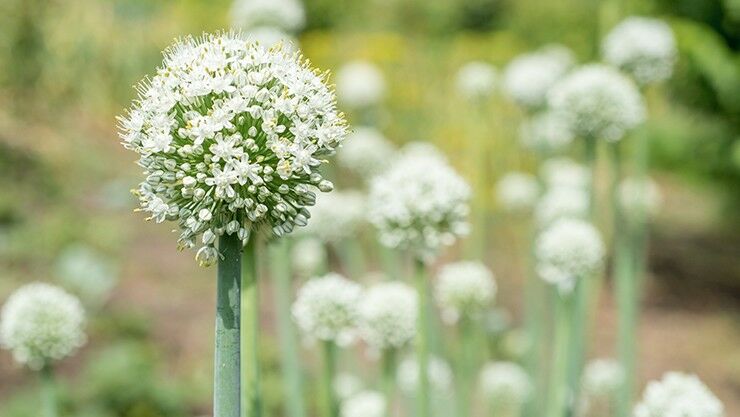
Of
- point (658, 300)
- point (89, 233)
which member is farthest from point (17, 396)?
point (658, 300)

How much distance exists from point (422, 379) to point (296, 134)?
65 cm

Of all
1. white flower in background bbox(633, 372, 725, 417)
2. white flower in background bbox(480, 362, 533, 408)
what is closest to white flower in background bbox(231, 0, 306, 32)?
white flower in background bbox(480, 362, 533, 408)

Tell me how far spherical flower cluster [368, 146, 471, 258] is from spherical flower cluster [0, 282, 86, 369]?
0.64 metres

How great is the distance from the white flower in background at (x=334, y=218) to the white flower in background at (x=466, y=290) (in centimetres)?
53

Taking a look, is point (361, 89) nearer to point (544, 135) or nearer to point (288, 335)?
point (544, 135)

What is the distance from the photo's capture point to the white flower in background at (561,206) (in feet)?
8.14

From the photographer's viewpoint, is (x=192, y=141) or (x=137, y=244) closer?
(x=192, y=141)

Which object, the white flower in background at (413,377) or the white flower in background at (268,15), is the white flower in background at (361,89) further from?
the white flower in background at (413,377)

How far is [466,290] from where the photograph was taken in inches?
79.7

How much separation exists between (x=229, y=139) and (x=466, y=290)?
1096 millimetres

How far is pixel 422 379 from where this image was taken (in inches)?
61.1

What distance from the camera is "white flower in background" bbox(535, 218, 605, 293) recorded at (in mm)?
1857

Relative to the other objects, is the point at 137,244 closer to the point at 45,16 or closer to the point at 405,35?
the point at 45,16

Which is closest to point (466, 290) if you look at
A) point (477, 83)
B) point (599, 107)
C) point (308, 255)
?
point (599, 107)
